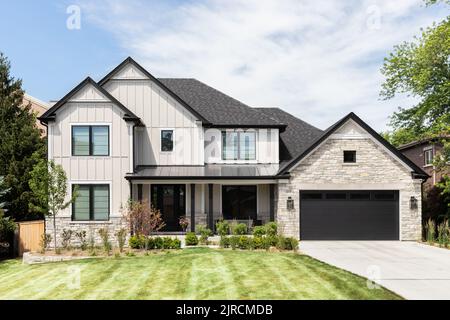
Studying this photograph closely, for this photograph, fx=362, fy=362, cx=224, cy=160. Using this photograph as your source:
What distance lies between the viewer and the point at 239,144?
66.9 ft

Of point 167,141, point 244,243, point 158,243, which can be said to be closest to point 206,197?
point 167,141

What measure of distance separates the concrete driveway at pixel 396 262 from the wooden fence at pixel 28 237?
12.2 metres

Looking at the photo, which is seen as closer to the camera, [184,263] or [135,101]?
[184,263]

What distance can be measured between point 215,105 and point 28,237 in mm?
12214

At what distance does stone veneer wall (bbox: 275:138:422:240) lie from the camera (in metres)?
17.9

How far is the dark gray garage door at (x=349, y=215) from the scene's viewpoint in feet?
58.5

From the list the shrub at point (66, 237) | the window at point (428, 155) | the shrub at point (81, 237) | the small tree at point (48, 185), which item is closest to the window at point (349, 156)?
the window at point (428, 155)

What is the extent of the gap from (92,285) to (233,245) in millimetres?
6382

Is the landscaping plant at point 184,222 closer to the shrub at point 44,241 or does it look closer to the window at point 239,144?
the window at point 239,144

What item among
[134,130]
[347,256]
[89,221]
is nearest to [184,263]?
[347,256]

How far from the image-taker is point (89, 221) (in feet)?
56.9

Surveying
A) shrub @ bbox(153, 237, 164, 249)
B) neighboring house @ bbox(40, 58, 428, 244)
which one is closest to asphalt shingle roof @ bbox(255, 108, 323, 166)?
neighboring house @ bbox(40, 58, 428, 244)
